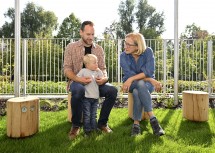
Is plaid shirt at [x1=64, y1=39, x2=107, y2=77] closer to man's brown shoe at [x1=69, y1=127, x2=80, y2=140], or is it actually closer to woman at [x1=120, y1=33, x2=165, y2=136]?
woman at [x1=120, y1=33, x2=165, y2=136]

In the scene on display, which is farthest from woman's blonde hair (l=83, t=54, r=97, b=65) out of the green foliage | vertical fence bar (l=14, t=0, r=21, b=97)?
the green foliage

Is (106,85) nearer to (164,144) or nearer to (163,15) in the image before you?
(164,144)

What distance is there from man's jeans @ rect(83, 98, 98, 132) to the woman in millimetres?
441

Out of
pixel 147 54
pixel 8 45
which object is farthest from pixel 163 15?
pixel 147 54

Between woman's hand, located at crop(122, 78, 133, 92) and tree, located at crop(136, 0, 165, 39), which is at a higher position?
tree, located at crop(136, 0, 165, 39)

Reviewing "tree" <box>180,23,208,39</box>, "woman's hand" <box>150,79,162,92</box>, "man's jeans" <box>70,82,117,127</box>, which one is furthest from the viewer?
"tree" <box>180,23,208,39</box>

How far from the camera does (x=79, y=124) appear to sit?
3.13m

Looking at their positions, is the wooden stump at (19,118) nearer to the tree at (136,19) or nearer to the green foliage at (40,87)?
the green foliage at (40,87)

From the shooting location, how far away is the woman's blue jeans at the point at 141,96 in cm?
311

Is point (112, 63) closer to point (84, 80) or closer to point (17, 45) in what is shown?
point (17, 45)

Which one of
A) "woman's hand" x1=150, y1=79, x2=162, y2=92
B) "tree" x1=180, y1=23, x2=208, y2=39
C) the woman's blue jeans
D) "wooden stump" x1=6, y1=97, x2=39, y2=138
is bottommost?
"wooden stump" x1=6, y1=97, x2=39, y2=138

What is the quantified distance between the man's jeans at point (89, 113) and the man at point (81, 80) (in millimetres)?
61

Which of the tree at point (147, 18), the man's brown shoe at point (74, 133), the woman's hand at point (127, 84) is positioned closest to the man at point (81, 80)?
the man's brown shoe at point (74, 133)

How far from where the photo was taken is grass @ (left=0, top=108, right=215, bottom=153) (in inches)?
104
